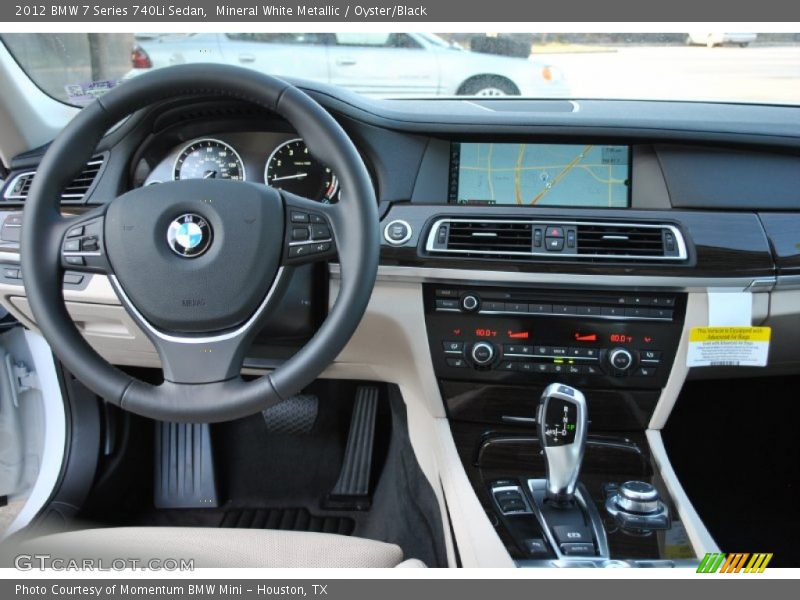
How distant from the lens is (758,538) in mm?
2182

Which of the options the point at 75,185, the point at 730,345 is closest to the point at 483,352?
the point at 730,345

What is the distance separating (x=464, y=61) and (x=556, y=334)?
A: 74 centimetres

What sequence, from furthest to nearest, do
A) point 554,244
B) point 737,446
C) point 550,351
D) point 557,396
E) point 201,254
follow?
1. point 737,446
2. point 550,351
3. point 554,244
4. point 557,396
5. point 201,254

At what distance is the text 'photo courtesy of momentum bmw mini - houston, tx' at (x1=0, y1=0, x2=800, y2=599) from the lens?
138 centimetres

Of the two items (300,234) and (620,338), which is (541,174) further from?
(300,234)

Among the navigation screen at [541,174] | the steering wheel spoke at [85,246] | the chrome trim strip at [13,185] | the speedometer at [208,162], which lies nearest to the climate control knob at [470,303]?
the navigation screen at [541,174]

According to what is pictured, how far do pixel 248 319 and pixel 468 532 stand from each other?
2.09 ft

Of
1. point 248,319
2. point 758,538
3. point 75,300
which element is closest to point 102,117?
point 248,319

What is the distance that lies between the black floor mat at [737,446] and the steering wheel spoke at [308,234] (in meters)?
1.36

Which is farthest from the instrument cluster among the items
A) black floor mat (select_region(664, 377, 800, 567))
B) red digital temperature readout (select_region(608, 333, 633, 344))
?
black floor mat (select_region(664, 377, 800, 567))

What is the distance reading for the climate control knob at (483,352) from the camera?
184 cm

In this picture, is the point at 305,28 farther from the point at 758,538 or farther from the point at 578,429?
the point at 758,538

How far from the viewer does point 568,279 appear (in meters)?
1.73

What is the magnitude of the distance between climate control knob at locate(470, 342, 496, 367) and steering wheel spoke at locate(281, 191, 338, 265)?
0.57m
